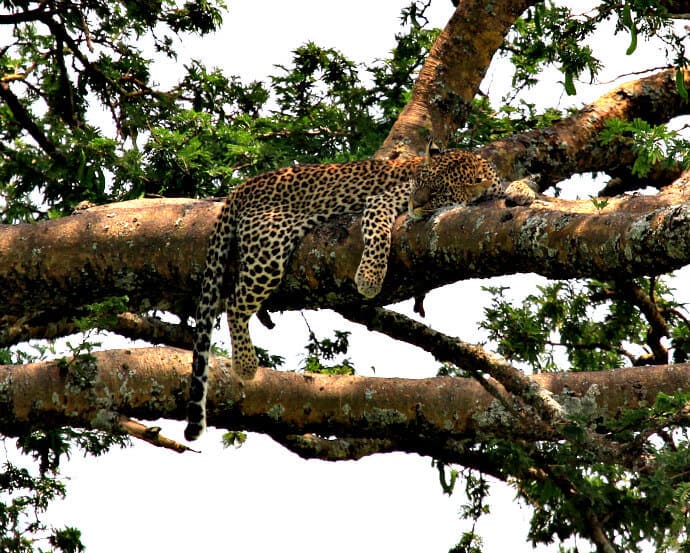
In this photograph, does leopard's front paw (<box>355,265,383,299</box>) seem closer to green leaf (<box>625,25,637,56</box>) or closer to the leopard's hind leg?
the leopard's hind leg

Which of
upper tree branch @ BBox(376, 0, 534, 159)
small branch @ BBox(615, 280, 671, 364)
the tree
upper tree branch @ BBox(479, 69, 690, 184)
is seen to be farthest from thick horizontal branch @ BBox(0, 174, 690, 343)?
small branch @ BBox(615, 280, 671, 364)

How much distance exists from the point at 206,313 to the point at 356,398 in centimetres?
133

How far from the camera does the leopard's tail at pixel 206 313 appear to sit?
7.17 m

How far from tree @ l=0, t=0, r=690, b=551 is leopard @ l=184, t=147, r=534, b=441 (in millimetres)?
149

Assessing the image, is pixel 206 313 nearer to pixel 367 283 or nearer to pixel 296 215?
pixel 296 215

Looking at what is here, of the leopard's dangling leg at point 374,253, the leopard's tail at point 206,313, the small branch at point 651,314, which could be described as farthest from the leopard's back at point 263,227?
the small branch at point 651,314

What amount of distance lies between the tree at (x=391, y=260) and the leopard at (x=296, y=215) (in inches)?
5.9

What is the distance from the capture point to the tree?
236 inches

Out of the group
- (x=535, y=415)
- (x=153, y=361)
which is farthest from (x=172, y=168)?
(x=535, y=415)

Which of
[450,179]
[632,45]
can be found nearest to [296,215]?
[450,179]

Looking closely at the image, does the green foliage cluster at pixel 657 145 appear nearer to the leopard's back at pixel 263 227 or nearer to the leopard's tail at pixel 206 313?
the leopard's back at pixel 263 227

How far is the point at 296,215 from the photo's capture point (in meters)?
7.54

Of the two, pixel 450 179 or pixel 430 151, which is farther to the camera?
pixel 430 151

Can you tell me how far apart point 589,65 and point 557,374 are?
2.53 meters
